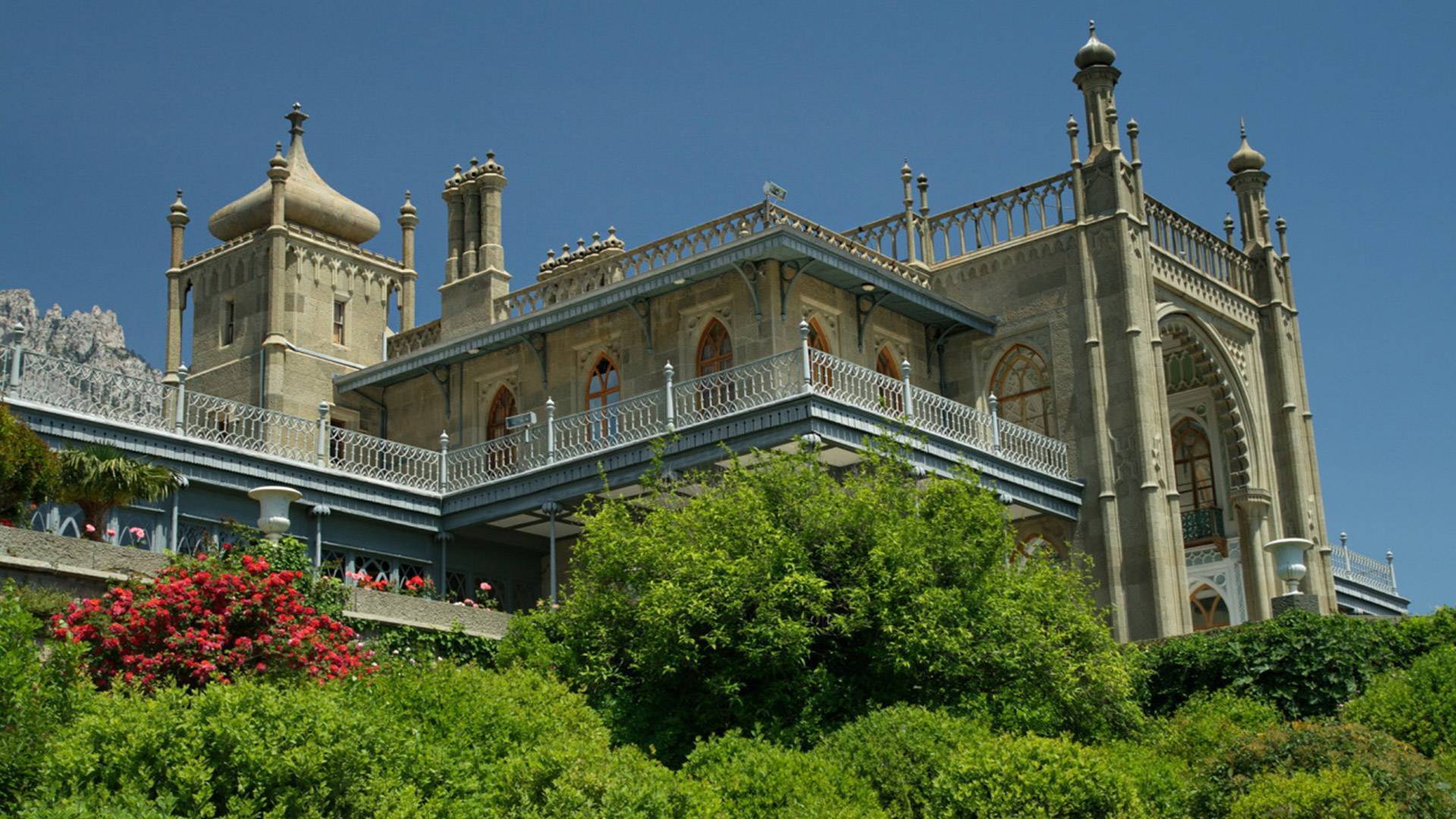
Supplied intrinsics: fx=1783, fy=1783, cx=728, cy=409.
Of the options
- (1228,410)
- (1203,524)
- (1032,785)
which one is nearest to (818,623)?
(1032,785)

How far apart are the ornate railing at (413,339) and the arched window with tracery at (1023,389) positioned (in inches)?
343

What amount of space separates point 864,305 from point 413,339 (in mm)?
7932

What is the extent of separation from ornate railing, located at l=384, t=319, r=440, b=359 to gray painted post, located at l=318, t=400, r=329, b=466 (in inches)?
169

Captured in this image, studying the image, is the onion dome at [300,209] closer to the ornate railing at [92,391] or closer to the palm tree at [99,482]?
the ornate railing at [92,391]

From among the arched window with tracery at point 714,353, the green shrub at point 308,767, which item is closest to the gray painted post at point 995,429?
the arched window with tracery at point 714,353

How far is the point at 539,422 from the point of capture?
25.8 m

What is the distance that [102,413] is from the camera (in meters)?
20.7

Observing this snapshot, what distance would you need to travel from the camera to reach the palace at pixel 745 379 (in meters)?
22.0

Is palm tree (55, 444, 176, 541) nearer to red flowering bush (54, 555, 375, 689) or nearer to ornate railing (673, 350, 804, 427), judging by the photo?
red flowering bush (54, 555, 375, 689)

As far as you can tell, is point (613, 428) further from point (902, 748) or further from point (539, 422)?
point (902, 748)

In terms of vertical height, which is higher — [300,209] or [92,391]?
[300,209]

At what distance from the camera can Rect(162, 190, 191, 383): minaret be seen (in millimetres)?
29672

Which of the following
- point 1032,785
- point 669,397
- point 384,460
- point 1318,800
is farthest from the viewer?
point 384,460

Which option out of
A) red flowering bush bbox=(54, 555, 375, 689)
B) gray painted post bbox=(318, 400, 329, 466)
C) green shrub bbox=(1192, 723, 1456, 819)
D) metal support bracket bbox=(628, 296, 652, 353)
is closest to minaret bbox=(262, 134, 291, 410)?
gray painted post bbox=(318, 400, 329, 466)
